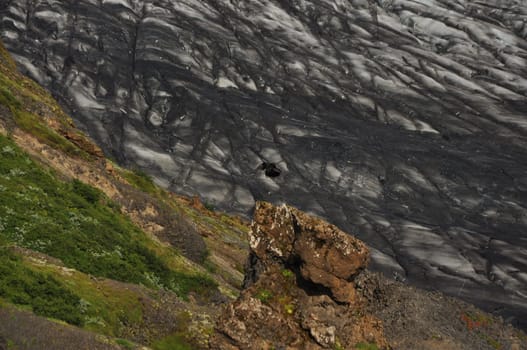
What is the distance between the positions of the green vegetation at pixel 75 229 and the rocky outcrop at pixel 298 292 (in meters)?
6.96

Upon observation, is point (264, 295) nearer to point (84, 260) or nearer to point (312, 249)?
point (312, 249)

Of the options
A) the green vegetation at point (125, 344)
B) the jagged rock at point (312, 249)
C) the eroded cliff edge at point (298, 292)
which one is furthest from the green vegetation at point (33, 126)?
the green vegetation at point (125, 344)

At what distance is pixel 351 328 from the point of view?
2159cm

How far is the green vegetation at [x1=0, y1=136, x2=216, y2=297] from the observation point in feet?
77.6

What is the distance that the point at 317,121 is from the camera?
158000 mm

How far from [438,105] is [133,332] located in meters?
161

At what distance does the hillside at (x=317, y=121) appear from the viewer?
118m

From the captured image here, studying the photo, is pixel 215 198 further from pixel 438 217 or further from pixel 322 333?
pixel 322 333

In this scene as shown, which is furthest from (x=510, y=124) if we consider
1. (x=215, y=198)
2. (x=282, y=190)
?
(x=215, y=198)

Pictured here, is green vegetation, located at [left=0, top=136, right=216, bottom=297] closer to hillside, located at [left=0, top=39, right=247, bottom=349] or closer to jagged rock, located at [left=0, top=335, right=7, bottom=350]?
hillside, located at [left=0, top=39, right=247, bottom=349]

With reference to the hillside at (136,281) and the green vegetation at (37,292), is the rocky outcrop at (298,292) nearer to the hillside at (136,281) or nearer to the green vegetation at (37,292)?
the hillside at (136,281)

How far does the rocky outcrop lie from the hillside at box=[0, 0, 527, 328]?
82.6 meters

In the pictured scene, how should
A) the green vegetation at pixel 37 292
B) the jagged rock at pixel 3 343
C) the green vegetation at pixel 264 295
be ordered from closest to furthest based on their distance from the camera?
1. the jagged rock at pixel 3 343
2. the green vegetation at pixel 37 292
3. the green vegetation at pixel 264 295

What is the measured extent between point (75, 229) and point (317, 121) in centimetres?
13463
